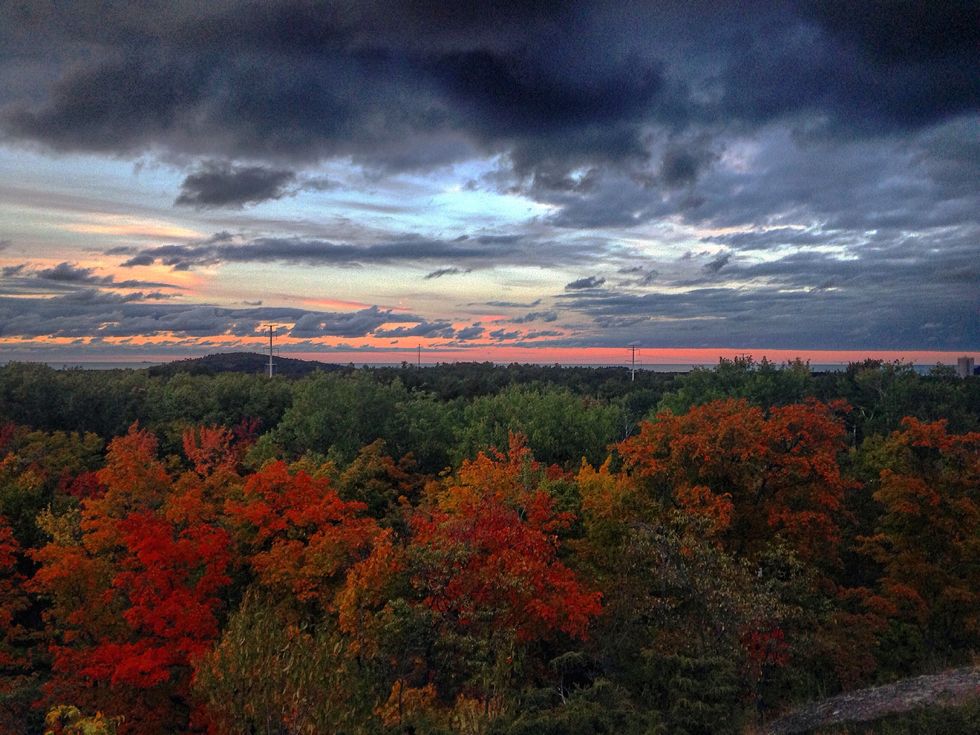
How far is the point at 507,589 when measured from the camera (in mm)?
23406

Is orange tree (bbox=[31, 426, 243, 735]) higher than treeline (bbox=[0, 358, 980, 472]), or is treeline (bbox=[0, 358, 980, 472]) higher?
treeline (bbox=[0, 358, 980, 472])

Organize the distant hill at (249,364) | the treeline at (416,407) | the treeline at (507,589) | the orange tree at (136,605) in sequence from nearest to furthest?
A: the treeline at (507,589) < the orange tree at (136,605) < the treeline at (416,407) < the distant hill at (249,364)

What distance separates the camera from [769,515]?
3000cm

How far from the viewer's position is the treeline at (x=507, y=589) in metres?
18.5

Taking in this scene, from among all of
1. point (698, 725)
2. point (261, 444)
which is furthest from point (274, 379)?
point (698, 725)

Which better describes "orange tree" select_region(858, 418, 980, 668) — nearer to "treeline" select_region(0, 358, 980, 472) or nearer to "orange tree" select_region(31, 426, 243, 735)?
"treeline" select_region(0, 358, 980, 472)

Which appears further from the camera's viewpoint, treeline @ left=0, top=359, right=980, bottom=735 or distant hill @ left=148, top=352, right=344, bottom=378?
distant hill @ left=148, top=352, right=344, bottom=378

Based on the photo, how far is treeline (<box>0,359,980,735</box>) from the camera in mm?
18516

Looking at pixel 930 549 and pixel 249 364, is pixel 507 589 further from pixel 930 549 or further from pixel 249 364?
pixel 249 364

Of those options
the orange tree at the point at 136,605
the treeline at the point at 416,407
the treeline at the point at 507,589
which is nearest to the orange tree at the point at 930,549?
the treeline at the point at 507,589

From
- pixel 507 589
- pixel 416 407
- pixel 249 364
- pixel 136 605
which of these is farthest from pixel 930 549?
pixel 249 364

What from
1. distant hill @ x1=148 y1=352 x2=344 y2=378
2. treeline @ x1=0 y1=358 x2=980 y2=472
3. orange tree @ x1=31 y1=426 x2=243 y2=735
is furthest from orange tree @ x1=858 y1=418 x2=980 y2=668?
distant hill @ x1=148 y1=352 x2=344 y2=378

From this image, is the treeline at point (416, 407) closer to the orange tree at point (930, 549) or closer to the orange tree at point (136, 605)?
the orange tree at point (136, 605)

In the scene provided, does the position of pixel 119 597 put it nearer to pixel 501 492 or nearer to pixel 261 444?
pixel 501 492
